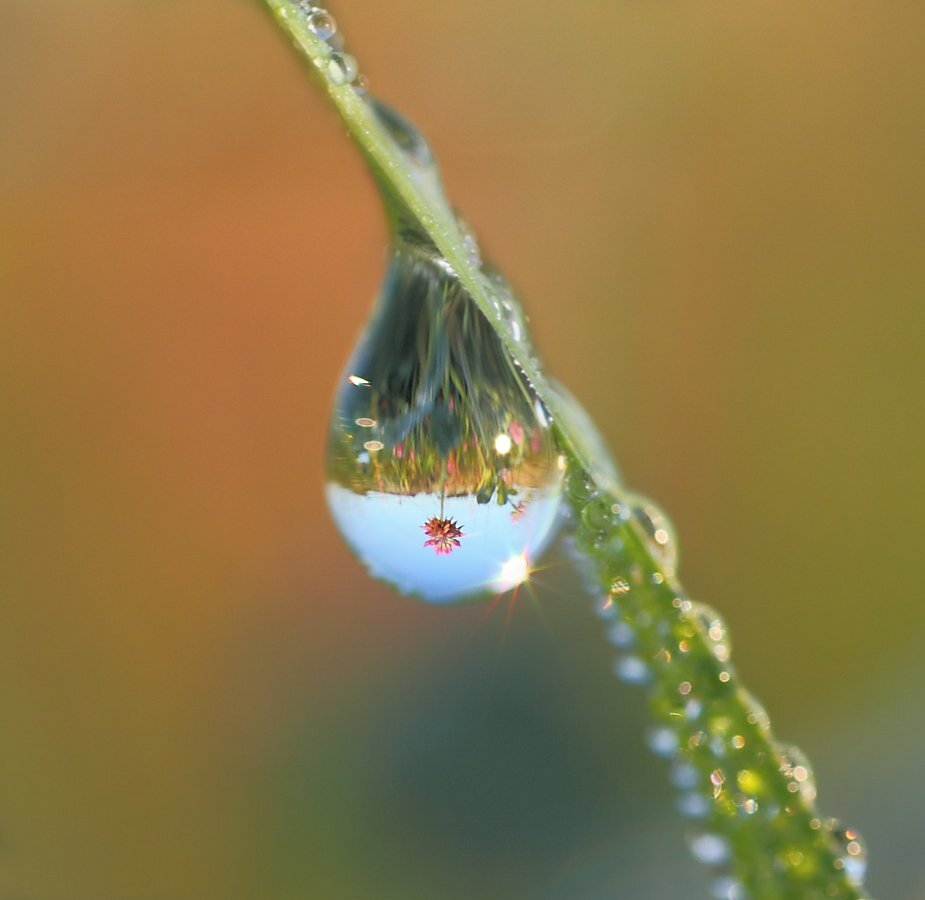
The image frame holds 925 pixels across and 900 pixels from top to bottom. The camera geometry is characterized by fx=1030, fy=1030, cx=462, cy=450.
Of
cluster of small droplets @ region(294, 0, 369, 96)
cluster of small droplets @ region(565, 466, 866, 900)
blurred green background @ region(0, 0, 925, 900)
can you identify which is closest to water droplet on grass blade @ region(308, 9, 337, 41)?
cluster of small droplets @ region(294, 0, 369, 96)

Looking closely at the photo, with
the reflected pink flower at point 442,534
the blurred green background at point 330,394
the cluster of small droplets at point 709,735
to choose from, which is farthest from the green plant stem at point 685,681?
the blurred green background at point 330,394

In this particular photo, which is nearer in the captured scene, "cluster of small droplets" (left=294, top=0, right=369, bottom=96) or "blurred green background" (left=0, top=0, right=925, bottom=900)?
"cluster of small droplets" (left=294, top=0, right=369, bottom=96)

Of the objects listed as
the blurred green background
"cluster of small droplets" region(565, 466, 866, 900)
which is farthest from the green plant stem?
the blurred green background

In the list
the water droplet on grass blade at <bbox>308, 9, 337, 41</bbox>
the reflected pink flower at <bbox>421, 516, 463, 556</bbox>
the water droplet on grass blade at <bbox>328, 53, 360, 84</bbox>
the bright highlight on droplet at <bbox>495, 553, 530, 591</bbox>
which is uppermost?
the water droplet on grass blade at <bbox>308, 9, 337, 41</bbox>

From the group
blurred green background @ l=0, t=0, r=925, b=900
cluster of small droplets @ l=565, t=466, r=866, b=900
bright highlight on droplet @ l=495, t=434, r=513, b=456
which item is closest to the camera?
cluster of small droplets @ l=565, t=466, r=866, b=900

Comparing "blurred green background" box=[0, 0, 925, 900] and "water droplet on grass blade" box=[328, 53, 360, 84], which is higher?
"blurred green background" box=[0, 0, 925, 900]

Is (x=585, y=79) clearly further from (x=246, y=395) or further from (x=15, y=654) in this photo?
(x=15, y=654)

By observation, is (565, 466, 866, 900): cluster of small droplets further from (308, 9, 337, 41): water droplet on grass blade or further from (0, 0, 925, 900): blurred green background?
(0, 0, 925, 900): blurred green background

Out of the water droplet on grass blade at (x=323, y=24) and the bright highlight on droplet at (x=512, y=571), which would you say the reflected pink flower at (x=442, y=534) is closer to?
the bright highlight on droplet at (x=512, y=571)

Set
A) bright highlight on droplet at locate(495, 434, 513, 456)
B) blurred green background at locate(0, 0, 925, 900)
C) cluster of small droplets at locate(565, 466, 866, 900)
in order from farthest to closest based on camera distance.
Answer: blurred green background at locate(0, 0, 925, 900) → bright highlight on droplet at locate(495, 434, 513, 456) → cluster of small droplets at locate(565, 466, 866, 900)
